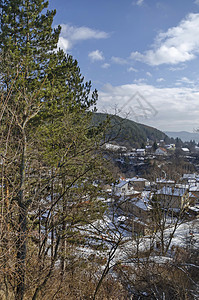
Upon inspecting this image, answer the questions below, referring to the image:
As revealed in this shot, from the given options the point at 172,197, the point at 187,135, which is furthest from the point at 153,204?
the point at 187,135

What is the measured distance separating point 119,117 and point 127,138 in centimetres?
69

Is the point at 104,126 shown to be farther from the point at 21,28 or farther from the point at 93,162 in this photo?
the point at 21,28

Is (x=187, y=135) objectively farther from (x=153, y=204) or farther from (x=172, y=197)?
(x=153, y=204)

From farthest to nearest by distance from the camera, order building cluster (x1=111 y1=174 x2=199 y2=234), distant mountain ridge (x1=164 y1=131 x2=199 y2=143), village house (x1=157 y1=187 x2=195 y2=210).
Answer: distant mountain ridge (x1=164 y1=131 x2=199 y2=143), village house (x1=157 y1=187 x2=195 y2=210), building cluster (x1=111 y1=174 x2=199 y2=234)

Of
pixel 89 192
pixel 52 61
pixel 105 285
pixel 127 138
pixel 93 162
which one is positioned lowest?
pixel 105 285

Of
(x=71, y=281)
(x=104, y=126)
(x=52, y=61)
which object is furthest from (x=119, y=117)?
(x=71, y=281)

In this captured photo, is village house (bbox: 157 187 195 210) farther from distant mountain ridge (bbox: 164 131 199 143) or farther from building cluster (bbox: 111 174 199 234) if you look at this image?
distant mountain ridge (bbox: 164 131 199 143)

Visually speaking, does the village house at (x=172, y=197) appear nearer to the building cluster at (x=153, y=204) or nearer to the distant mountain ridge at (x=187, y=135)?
the building cluster at (x=153, y=204)

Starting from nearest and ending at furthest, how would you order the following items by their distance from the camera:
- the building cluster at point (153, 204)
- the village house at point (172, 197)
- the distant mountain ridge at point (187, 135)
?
the building cluster at point (153, 204), the village house at point (172, 197), the distant mountain ridge at point (187, 135)

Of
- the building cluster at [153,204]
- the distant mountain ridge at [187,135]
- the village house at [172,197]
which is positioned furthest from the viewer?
the distant mountain ridge at [187,135]

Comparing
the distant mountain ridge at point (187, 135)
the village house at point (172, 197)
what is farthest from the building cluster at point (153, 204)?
the distant mountain ridge at point (187, 135)

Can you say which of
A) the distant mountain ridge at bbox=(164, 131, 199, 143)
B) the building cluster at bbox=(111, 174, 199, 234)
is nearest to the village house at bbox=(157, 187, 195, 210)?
the building cluster at bbox=(111, 174, 199, 234)

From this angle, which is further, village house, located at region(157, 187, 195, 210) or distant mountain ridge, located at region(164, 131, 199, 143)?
distant mountain ridge, located at region(164, 131, 199, 143)

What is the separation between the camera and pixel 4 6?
648 cm
